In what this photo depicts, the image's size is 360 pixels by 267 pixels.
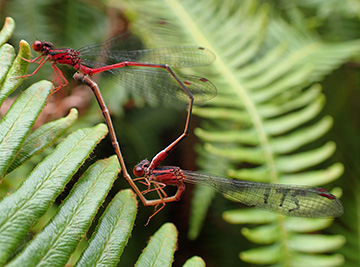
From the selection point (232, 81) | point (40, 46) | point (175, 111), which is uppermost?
point (40, 46)

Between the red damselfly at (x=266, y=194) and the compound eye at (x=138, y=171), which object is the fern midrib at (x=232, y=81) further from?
the compound eye at (x=138, y=171)

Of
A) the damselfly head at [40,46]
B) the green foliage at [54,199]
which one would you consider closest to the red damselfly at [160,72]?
the damselfly head at [40,46]

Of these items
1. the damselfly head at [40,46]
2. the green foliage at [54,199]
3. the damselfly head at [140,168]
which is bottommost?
the damselfly head at [140,168]

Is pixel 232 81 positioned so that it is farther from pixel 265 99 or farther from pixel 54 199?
pixel 54 199

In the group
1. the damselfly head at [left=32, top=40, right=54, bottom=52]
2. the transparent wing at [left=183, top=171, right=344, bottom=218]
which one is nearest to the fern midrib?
the transparent wing at [left=183, top=171, right=344, bottom=218]

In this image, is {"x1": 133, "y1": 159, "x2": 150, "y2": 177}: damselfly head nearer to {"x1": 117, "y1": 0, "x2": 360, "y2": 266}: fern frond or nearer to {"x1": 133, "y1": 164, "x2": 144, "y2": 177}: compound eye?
{"x1": 133, "y1": 164, "x2": 144, "y2": 177}: compound eye

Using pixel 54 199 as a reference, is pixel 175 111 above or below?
below

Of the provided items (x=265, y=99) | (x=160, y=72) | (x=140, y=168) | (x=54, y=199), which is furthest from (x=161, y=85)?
(x=54, y=199)

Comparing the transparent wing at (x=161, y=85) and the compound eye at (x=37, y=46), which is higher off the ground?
the compound eye at (x=37, y=46)

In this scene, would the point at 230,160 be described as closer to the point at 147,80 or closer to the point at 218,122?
the point at 218,122
